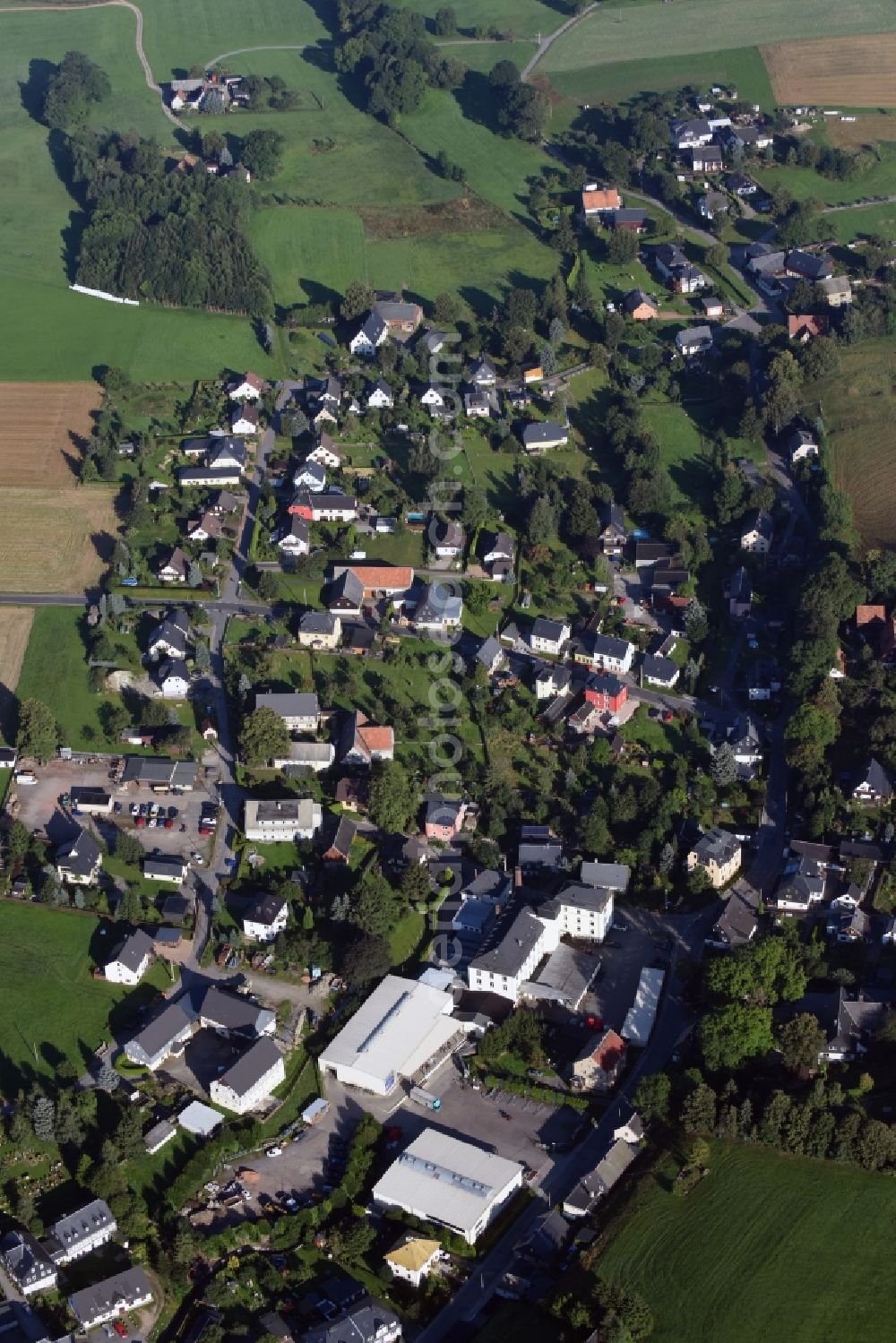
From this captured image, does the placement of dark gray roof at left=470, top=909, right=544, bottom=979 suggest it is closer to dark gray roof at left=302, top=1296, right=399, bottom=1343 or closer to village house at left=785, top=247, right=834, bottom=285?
dark gray roof at left=302, top=1296, right=399, bottom=1343

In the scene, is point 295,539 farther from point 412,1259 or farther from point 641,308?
point 412,1259

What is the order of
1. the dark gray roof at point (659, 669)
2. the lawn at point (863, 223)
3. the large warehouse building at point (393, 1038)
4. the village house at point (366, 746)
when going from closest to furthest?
the large warehouse building at point (393, 1038) → the village house at point (366, 746) → the dark gray roof at point (659, 669) → the lawn at point (863, 223)

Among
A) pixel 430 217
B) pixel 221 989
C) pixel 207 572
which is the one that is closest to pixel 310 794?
pixel 221 989

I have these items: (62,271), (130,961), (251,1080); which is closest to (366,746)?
(130,961)

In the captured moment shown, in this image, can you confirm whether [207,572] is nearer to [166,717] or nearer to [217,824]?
[166,717]

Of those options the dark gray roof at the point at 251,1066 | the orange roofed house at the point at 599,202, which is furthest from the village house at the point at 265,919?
the orange roofed house at the point at 599,202

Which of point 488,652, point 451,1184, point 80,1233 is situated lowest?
point 451,1184

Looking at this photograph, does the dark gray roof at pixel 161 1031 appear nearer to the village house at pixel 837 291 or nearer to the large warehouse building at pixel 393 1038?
the large warehouse building at pixel 393 1038

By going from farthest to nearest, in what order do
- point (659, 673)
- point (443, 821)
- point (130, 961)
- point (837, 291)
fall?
1. point (837, 291)
2. point (659, 673)
3. point (443, 821)
4. point (130, 961)
